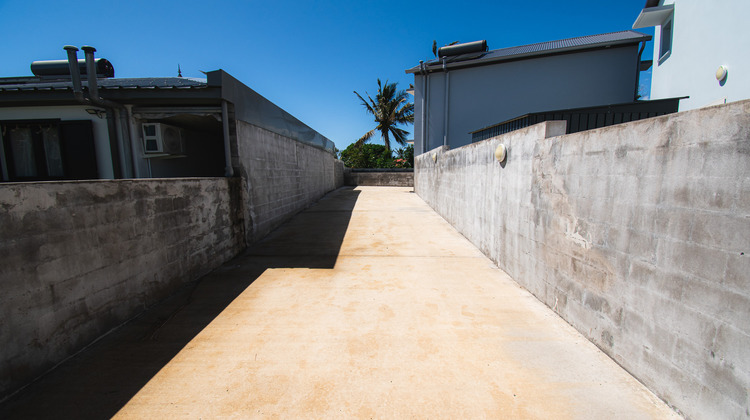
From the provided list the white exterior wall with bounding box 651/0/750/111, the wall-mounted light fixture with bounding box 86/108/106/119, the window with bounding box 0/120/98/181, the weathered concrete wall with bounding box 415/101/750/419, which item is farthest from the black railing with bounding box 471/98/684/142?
the window with bounding box 0/120/98/181

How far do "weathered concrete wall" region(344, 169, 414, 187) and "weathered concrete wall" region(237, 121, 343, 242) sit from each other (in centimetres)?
915

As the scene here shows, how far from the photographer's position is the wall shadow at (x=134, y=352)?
1843 millimetres

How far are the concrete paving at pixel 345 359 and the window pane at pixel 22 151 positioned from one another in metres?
5.19

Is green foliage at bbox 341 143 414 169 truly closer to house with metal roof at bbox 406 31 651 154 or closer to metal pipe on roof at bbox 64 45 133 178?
house with metal roof at bbox 406 31 651 154

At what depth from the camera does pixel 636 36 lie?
35.1 feet

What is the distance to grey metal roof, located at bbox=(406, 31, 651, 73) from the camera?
10789 mm

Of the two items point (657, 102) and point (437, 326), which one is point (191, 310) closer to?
point (437, 326)

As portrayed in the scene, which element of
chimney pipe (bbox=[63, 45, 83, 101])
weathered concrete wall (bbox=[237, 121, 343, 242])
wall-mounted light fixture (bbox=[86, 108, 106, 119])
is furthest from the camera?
weathered concrete wall (bbox=[237, 121, 343, 242])

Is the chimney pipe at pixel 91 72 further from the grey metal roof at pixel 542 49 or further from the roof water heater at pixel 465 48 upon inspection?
the roof water heater at pixel 465 48

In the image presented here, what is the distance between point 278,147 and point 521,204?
5.76 m

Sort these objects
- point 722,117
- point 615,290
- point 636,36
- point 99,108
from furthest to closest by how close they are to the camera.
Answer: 1. point 636,36
2. point 99,108
3. point 615,290
4. point 722,117

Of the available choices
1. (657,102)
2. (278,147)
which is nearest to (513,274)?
(657,102)

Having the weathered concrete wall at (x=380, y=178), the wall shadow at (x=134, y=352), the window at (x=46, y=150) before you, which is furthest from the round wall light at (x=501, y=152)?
the weathered concrete wall at (x=380, y=178)

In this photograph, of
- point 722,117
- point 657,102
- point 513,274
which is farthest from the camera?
point 657,102
